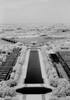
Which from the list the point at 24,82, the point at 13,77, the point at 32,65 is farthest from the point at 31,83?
the point at 32,65

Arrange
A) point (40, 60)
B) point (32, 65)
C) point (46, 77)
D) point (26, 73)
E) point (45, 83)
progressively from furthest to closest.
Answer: point (40, 60), point (32, 65), point (26, 73), point (46, 77), point (45, 83)

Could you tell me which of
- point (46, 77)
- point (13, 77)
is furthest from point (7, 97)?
point (46, 77)

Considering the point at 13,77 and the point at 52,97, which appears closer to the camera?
the point at 52,97

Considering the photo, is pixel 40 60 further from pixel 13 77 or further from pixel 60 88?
pixel 60 88

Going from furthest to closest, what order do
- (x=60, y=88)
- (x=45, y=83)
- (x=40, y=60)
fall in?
1. (x=40, y=60)
2. (x=45, y=83)
3. (x=60, y=88)

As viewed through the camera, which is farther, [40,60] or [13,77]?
[40,60]

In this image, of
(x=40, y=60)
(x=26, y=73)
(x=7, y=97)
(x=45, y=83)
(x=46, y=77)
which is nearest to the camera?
(x=7, y=97)

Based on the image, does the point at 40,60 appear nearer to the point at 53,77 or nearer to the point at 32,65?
the point at 32,65

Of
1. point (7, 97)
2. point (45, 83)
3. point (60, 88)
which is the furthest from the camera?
point (45, 83)

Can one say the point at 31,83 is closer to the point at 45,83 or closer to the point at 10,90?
the point at 45,83
